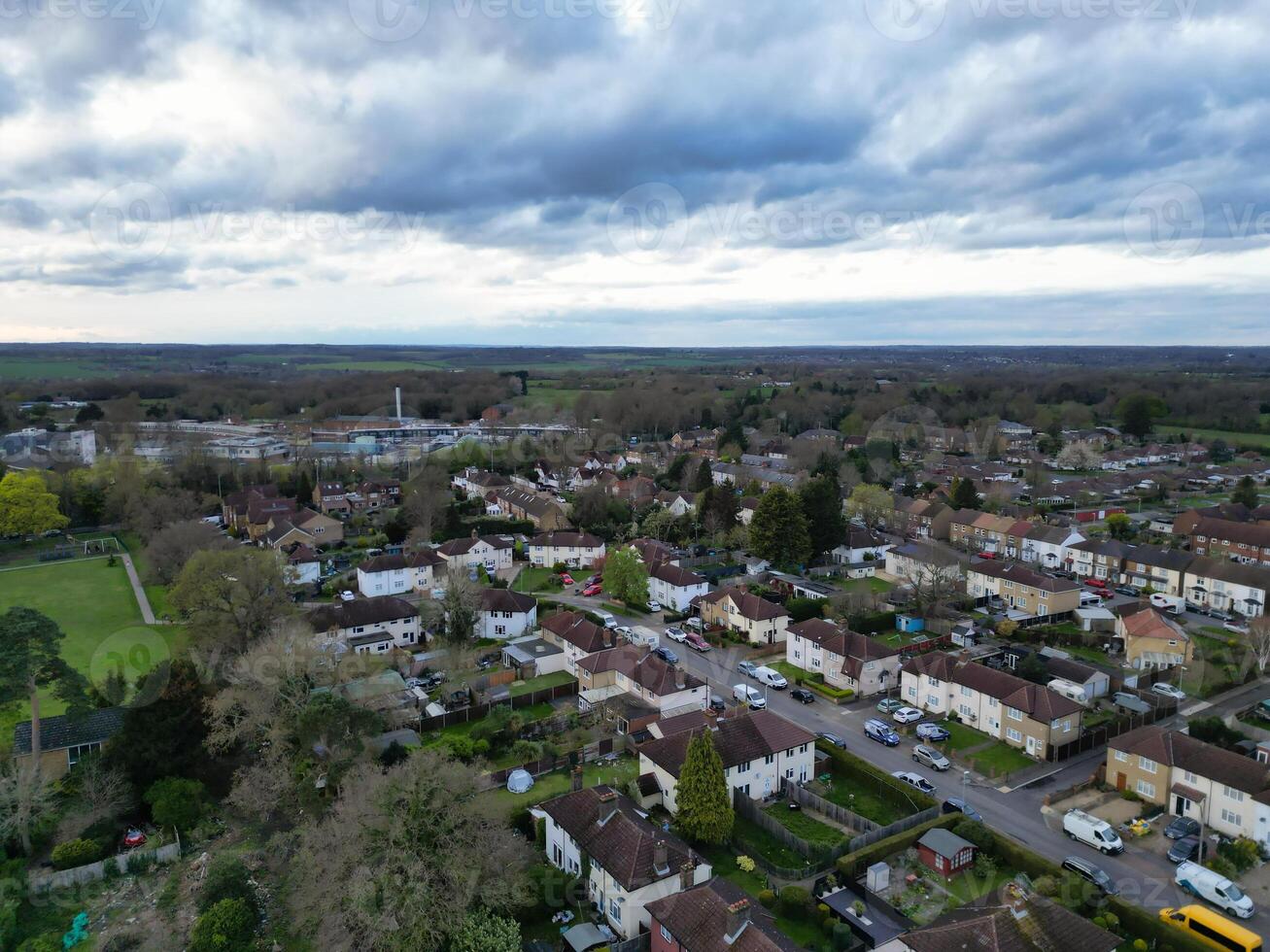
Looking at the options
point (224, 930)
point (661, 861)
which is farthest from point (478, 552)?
point (661, 861)

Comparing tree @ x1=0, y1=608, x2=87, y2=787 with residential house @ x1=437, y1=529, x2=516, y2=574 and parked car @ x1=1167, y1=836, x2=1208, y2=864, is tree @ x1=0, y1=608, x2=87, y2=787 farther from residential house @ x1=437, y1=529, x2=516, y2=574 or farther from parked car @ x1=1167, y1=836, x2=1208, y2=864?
parked car @ x1=1167, y1=836, x2=1208, y2=864

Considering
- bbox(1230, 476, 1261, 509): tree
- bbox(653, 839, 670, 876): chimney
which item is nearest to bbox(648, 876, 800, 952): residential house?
bbox(653, 839, 670, 876): chimney

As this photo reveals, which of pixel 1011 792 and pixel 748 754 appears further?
pixel 1011 792

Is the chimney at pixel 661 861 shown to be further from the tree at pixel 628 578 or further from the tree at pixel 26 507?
the tree at pixel 26 507

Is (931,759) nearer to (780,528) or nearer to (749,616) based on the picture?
(749,616)

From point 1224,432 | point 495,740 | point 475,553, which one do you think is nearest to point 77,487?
point 475,553

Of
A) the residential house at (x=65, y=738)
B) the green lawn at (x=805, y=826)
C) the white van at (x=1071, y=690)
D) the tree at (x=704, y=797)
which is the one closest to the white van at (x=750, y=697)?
the green lawn at (x=805, y=826)
